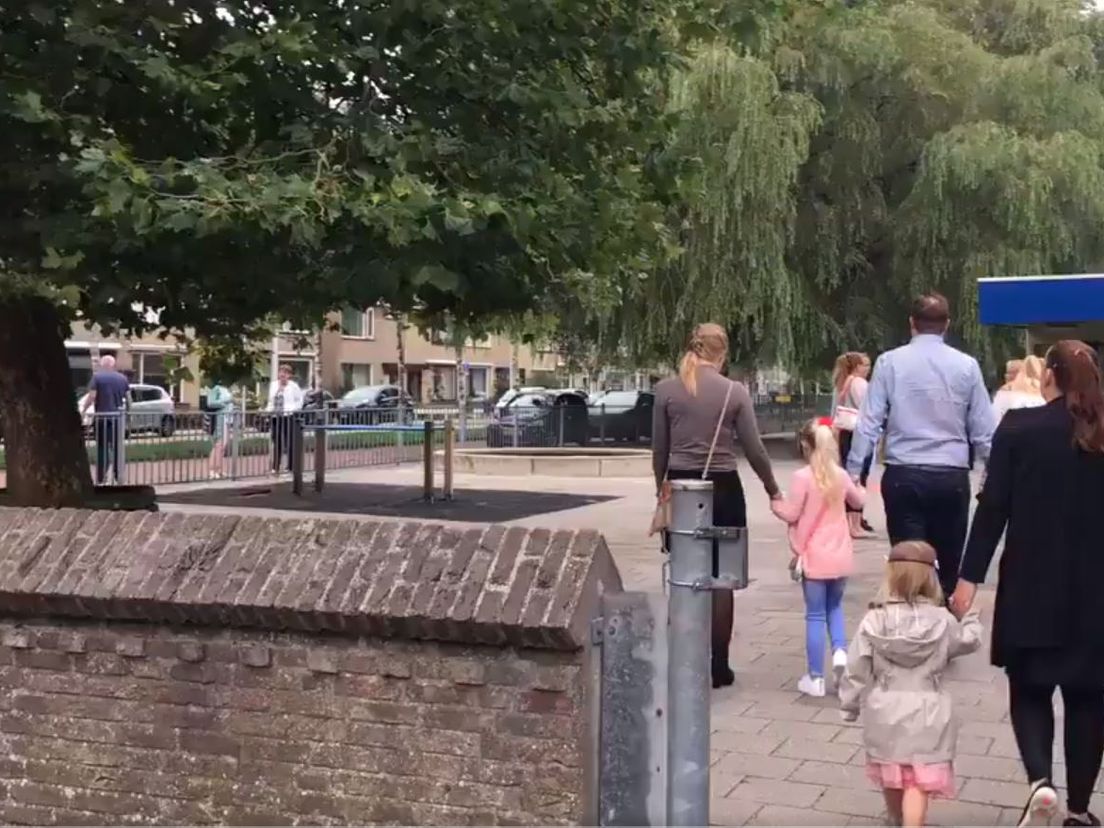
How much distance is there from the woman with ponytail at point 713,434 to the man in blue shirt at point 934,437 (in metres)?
0.65

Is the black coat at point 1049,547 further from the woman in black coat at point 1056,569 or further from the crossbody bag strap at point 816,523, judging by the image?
the crossbody bag strap at point 816,523

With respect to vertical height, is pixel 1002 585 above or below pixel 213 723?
above

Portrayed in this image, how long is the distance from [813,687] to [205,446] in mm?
13339

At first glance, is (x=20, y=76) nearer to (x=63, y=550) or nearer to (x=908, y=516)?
(x=63, y=550)

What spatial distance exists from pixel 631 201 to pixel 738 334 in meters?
19.0

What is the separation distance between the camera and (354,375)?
7575cm

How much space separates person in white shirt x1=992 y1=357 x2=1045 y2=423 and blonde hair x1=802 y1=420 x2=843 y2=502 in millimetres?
2830

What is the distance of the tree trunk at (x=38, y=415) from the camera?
7809 mm

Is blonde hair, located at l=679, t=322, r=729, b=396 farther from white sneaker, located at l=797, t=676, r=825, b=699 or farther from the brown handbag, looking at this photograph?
white sneaker, located at l=797, t=676, r=825, b=699

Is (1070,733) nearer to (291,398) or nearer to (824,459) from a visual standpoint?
(824,459)

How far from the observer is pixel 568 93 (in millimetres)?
7266

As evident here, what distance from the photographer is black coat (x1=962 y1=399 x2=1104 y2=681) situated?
4477 mm

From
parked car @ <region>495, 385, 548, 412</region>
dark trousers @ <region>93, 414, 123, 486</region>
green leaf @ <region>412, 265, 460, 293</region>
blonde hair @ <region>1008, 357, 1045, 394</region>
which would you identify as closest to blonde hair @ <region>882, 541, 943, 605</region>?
green leaf @ <region>412, 265, 460, 293</region>

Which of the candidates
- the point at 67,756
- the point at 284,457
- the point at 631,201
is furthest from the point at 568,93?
the point at 284,457
